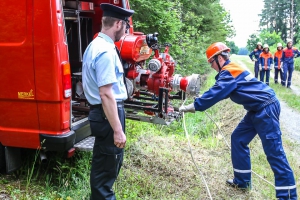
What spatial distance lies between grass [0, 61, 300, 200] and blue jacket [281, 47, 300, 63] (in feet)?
30.1

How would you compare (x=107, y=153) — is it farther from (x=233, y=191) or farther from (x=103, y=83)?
(x=233, y=191)

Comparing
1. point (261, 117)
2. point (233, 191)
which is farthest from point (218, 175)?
point (261, 117)

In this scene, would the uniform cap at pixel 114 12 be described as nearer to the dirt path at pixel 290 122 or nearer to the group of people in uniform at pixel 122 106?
the group of people in uniform at pixel 122 106

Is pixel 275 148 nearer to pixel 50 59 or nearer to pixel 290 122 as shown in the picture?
pixel 50 59

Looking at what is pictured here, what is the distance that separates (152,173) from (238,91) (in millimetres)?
1561

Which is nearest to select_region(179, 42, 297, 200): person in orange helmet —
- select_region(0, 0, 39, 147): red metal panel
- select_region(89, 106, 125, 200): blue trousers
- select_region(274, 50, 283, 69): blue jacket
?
select_region(89, 106, 125, 200): blue trousers

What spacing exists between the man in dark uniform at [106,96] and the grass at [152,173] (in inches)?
29.6

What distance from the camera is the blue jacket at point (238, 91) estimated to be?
385 cm

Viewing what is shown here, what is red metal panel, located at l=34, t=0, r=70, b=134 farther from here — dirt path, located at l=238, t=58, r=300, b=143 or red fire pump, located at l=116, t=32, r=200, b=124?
dirt path, located at l=238, t=58, r=300, b=143

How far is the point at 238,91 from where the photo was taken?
12.8ft

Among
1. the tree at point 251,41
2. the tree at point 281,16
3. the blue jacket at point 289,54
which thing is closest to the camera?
the blue jacket at point 289,54

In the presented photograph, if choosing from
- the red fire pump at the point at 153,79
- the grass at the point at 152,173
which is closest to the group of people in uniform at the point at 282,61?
the grass at the point at 152,173

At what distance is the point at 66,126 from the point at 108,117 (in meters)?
0.84

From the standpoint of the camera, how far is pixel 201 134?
695cm
